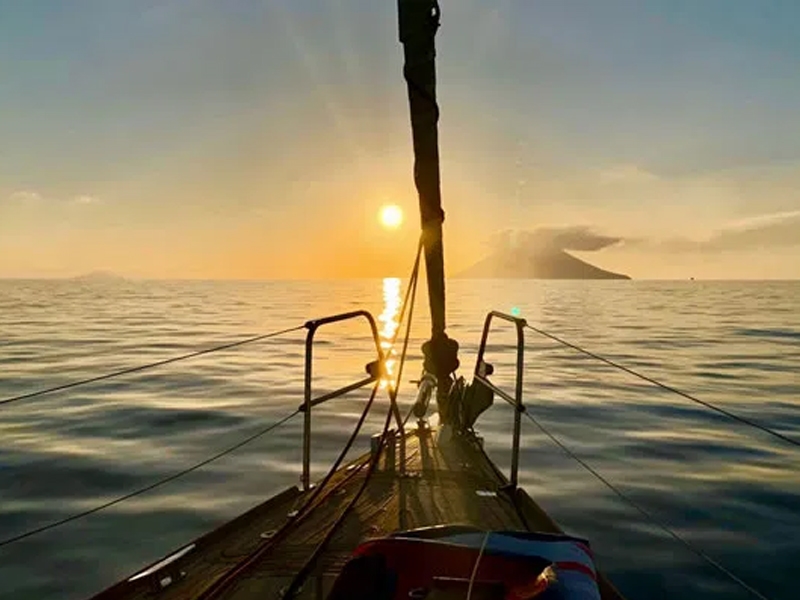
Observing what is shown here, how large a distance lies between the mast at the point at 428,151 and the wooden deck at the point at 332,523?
1.58 meters

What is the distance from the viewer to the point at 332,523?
18.1ft

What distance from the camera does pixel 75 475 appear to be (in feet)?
32.9

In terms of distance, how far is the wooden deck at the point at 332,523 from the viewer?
416 cm

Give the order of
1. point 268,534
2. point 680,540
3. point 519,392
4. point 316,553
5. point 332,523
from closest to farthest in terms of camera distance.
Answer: point 316,553
point 680,540
point 268,534
point 332,523
point 519,392

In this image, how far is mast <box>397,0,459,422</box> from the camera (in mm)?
6988

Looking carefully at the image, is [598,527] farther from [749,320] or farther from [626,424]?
[749,320]

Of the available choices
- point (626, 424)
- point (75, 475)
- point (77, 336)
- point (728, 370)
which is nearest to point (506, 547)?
point (75, 475)

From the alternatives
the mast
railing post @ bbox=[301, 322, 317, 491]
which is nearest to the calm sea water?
the mast

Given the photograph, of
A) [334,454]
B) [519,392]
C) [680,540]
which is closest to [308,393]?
[519,392]

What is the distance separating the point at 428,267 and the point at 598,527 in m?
4.11

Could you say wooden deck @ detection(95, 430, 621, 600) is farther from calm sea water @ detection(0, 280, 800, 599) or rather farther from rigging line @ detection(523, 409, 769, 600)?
calm sea water @ detection(0, 280, 800, 599)

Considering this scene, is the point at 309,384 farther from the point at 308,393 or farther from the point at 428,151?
the point at 428,151

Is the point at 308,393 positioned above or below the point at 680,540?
above

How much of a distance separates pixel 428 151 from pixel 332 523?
14.4 ft
